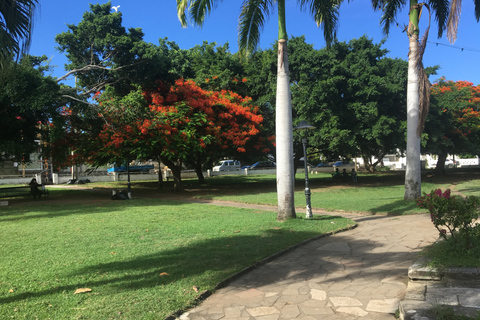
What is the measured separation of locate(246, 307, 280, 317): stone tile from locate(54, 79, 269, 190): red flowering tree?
12386 mm

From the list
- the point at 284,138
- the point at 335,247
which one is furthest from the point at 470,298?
the point at 284,138

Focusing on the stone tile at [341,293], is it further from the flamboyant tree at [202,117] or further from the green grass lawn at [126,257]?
the flamboyant tree at [202,117]

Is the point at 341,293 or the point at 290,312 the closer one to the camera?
the point at 290,312

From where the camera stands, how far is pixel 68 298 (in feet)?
13.1

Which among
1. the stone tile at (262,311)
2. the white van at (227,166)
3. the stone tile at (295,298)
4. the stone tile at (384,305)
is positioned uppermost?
the white van at (227,166)

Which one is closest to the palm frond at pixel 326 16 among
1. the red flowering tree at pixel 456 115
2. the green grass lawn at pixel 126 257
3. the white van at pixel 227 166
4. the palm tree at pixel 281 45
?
the palm tree at pixel 281 45

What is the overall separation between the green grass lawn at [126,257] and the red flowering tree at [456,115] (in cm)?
1631

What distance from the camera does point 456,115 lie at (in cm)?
2758

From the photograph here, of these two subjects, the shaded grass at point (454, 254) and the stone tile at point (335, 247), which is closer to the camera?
the shaded grass at point (454, 254)

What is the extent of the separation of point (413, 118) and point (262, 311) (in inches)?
401

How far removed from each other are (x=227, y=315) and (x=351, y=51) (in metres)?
21.7

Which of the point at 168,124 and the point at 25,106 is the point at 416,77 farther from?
the point at 25,106

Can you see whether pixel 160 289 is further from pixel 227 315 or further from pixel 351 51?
pixel 351 51

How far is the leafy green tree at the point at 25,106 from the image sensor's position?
42.2ft
